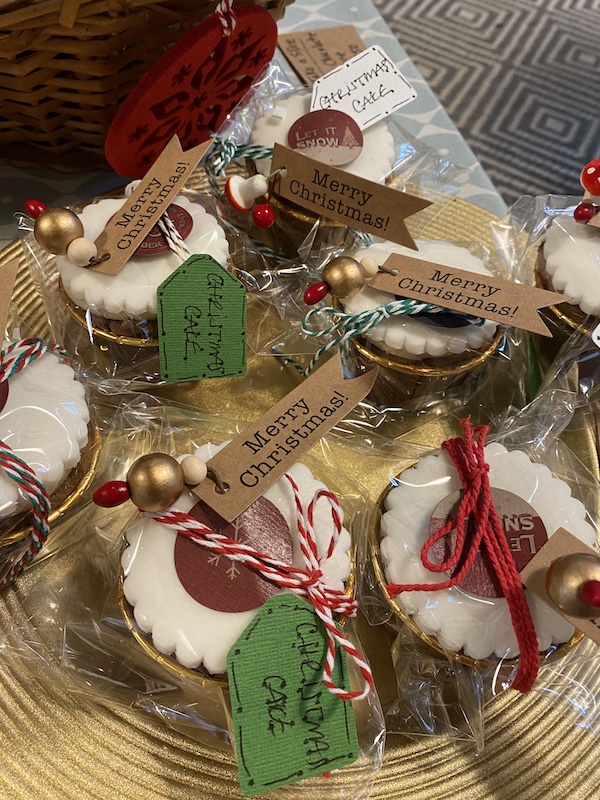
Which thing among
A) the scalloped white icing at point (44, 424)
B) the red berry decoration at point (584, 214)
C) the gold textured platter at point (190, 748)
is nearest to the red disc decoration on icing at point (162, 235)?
the scalloped white icing at point (44, 424)

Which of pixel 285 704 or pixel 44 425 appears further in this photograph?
pixel 44 425

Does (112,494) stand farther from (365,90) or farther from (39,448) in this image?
(365,90)

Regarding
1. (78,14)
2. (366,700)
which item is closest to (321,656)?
(366,700)

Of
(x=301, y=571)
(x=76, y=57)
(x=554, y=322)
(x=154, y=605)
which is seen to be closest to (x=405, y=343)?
(x=554, y=322)

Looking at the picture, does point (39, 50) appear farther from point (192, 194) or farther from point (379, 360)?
point (379, 360)

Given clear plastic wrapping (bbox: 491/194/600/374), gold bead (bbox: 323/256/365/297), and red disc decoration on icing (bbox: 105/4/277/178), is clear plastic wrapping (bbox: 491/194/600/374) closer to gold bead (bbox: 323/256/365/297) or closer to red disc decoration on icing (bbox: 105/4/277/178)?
gold bead (bbox: 323/256/365/297)
